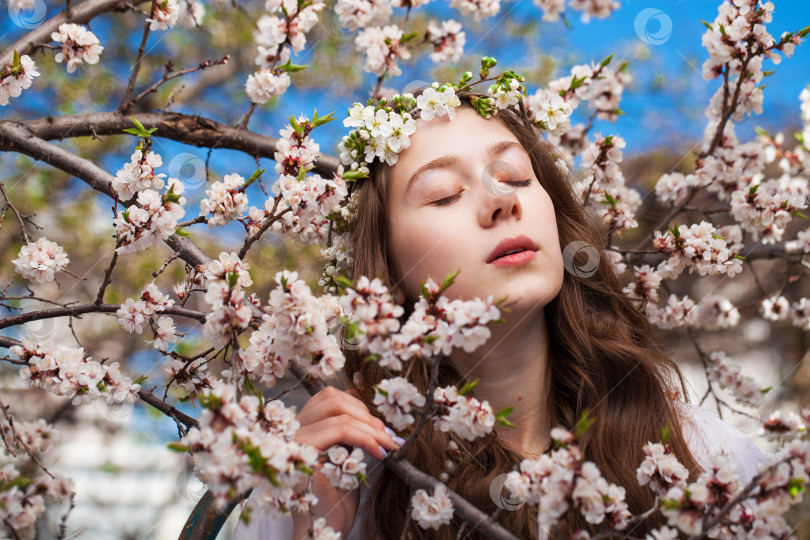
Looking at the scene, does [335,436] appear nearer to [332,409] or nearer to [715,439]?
[332,409]

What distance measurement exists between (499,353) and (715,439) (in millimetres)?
667

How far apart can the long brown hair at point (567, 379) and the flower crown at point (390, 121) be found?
0.05m

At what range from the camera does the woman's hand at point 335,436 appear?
1.11m

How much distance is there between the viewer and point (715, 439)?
168 cm

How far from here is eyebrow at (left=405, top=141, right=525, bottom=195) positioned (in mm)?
1462

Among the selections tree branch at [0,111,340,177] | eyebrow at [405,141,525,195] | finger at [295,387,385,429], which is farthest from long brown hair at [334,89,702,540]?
tree branch at [0,111,340,177]

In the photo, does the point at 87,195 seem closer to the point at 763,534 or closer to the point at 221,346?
the point at 221,346

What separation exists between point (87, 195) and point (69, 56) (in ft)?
12.0

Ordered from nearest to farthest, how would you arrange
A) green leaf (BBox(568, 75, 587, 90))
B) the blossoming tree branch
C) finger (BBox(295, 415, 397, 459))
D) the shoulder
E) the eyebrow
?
the blossoming tree branch < finger (BBox(295, 415, 397, 459)) < the eyebrow < the shoulder < green leaf (BBox(568, 75, 587, 90))

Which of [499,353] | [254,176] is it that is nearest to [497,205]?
[499,353]

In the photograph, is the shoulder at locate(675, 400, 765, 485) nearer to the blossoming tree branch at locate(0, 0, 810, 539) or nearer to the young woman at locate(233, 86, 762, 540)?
the young woman at locate(233, 86, 762, 540)

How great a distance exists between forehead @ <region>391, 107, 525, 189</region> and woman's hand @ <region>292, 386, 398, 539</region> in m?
0.59

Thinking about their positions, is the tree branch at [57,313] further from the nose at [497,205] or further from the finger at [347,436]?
the nose at [497,205]

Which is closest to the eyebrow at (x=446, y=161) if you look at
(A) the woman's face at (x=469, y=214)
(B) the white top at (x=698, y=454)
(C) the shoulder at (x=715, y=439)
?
(A) the woman's face at (x=469, y=214)
